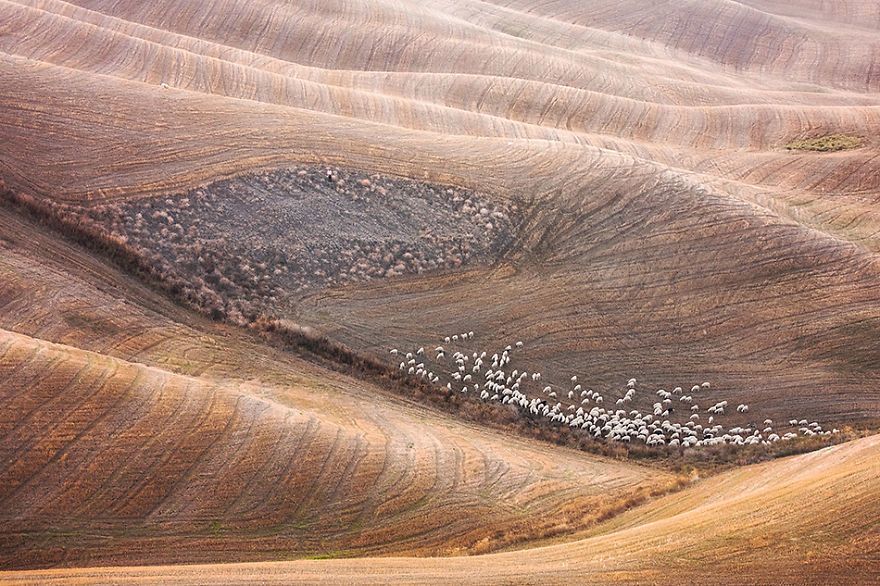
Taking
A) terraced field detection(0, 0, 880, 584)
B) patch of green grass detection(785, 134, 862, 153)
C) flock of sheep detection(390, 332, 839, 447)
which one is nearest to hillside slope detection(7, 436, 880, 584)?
terraced field detection(0, 0, 880, 584)

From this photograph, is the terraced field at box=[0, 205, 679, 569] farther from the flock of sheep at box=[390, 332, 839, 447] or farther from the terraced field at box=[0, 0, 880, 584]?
the flock of sheep at box=[390, 332, 839, 447]

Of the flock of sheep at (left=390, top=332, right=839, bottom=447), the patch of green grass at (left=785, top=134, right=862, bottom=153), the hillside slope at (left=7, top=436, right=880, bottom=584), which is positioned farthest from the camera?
the patch of green grass at (left=785, top=134, right=862, bottom=153)

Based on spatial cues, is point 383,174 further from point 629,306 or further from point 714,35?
point 714,35

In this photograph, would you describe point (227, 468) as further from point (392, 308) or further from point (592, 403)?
point (592, 403)

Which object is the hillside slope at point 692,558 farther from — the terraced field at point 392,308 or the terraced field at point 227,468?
the terraced field at point 227,468

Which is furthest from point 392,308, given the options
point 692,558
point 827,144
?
point 827,144

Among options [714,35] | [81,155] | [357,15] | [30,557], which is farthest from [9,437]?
[714,35]
